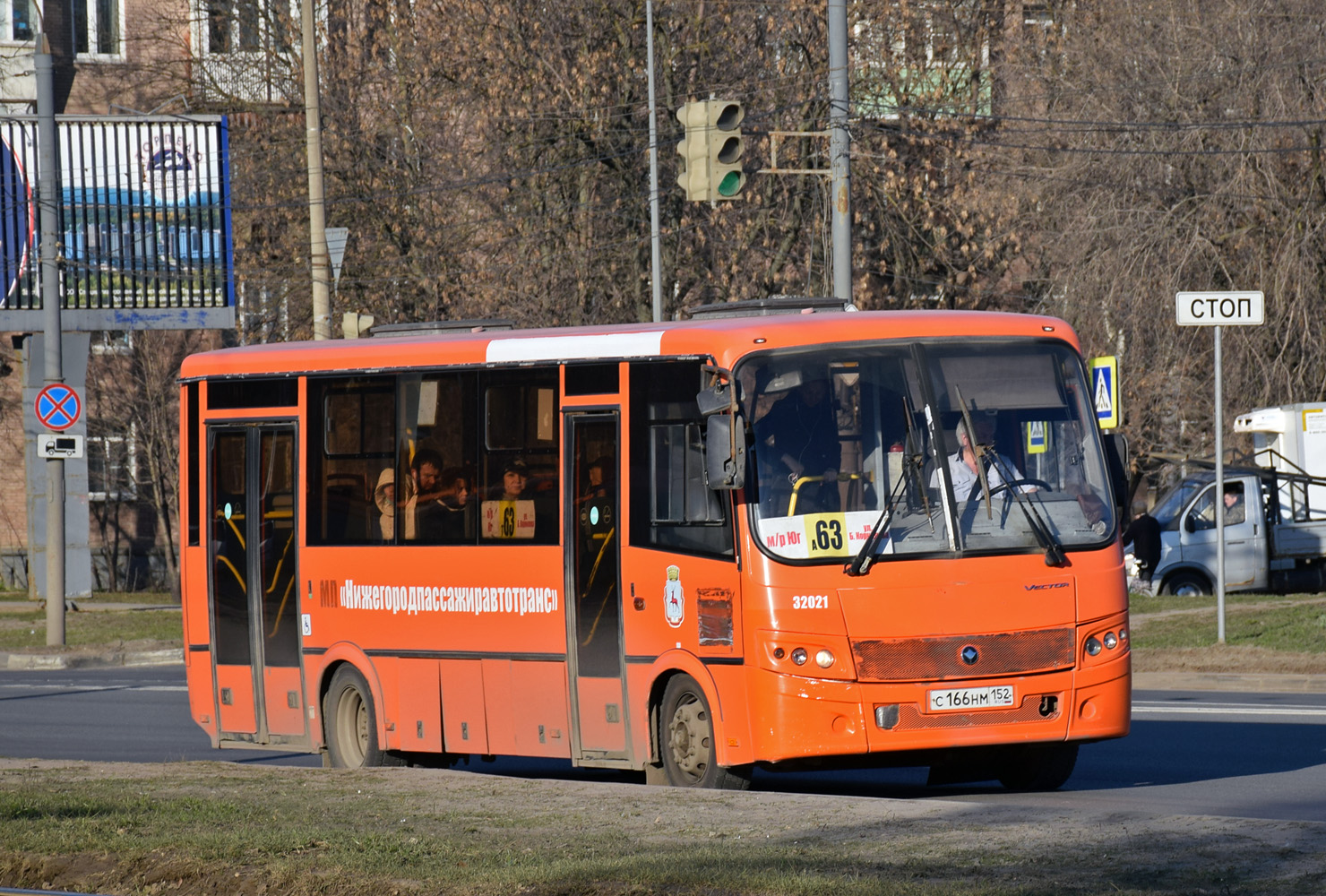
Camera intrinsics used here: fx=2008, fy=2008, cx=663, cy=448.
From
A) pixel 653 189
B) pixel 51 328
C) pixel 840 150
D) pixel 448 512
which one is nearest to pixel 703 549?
pixel 448 512

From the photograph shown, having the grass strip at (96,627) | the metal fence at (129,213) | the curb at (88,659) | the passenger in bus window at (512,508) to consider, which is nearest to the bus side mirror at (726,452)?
the passenger in bus window at (512,508)

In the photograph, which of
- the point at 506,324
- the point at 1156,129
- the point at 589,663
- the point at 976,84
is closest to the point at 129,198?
the point at 976,84

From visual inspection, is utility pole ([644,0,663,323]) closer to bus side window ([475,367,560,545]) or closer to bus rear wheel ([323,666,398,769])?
bus rear wheel ([323,666,398,769])

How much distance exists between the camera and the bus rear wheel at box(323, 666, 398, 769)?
45.7 feet

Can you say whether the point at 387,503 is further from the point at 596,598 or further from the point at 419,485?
the point at 596,598

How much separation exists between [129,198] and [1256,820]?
2984 cm

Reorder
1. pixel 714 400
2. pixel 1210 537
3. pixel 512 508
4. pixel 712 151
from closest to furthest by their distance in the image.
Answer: pixel 714 400
pixel 512 508
pixel 712 151
pixel 1210 537

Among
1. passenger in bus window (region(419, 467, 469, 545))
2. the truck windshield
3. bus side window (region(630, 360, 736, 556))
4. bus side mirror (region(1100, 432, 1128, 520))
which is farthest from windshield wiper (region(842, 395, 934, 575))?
the truck windshield

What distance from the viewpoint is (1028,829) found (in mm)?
8680

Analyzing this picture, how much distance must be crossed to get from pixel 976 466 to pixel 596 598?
8.23 ft

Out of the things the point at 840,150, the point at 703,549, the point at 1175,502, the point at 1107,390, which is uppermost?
the point at 840,150

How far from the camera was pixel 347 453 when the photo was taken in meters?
14.0

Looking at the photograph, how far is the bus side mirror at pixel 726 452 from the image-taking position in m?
11.0

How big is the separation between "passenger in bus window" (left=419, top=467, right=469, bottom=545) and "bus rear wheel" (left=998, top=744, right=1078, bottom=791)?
3834 millimetres
